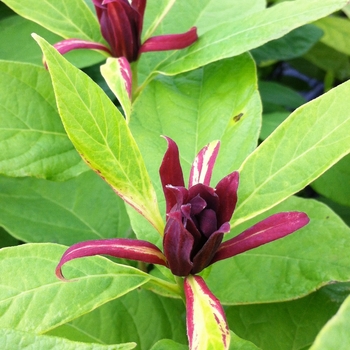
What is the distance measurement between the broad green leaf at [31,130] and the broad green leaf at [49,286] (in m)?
0.17

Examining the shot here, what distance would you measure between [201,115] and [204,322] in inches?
13.2

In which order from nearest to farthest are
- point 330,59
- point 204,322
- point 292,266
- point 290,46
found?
point 204,322, point 292,266, point 290,46, point 330,59

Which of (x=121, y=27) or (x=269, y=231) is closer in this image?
(x=269, y=231)

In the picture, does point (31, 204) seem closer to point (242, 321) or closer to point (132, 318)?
point (132, 318)

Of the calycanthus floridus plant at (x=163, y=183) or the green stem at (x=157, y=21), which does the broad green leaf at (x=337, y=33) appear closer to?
the calycanthus floridus plant at (x=163, y=183)

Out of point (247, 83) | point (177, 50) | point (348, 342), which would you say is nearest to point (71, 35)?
point (177, 50)

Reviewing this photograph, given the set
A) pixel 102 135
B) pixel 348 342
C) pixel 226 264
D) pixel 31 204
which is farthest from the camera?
pixel 31 204

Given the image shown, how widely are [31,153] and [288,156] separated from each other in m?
0.35

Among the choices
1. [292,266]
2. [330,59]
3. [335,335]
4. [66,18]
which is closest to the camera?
[335,335]

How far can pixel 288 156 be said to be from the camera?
48 cm

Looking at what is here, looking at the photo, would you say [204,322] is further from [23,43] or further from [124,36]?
[23,43]

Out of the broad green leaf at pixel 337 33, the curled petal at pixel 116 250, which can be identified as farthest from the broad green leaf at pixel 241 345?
the broad green leaf at pixel 337 33

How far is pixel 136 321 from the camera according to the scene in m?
0.63

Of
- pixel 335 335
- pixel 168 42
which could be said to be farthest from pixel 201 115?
pixel 335 335
